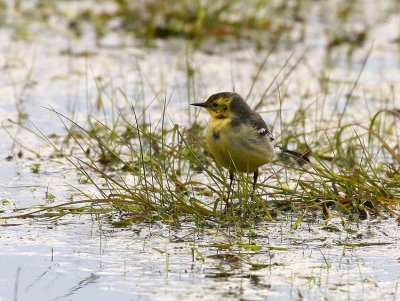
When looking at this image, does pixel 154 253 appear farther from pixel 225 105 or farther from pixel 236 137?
pixel 225 105

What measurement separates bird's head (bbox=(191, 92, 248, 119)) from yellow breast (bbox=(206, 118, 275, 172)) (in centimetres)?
9

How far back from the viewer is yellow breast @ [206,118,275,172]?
7.24 meters

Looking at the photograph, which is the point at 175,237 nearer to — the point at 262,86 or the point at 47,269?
the point at 47,269

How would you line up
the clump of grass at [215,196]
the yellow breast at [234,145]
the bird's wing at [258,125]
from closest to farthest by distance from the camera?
the clump of grass at [215,196]
the yellow breast at [234,145]
the bird's wing at [258,125]

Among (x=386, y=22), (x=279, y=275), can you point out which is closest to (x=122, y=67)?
(x=386, y=22)

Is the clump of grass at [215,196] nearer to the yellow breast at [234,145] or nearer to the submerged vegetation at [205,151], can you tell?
the submerged vegetation at [205,151]

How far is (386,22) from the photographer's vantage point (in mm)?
14695

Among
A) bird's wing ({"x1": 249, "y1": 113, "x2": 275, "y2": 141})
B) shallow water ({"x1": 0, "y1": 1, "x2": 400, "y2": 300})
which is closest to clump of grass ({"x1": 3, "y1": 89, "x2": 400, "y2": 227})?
shallow water ({"x1": 0, "y1": 1, "x2": 400, "y2": 300})

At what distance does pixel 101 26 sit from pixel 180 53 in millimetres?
1514

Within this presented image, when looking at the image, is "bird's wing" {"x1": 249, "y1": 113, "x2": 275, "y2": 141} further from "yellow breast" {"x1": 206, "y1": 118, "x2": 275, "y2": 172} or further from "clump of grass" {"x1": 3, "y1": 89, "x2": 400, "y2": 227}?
"clump of grass" {"x1": 3, "y1": 89, "x2": 400, "y2": 227}

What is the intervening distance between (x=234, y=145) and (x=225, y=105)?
431 mm

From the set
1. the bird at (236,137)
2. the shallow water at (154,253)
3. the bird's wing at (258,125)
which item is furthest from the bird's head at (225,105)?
the shallow water at (154,253)

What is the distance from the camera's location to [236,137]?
725 cm

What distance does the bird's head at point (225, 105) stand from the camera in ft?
24.6
